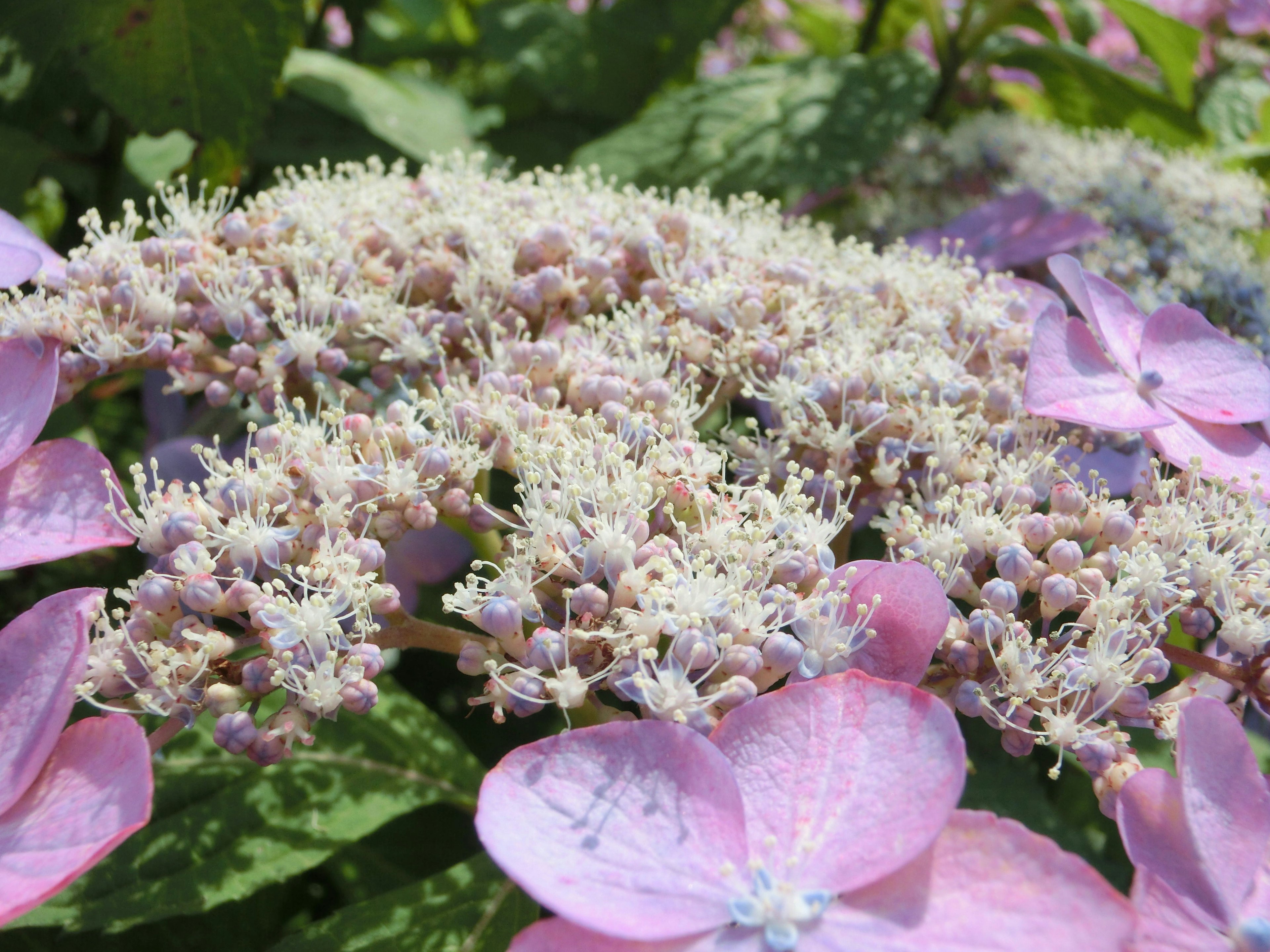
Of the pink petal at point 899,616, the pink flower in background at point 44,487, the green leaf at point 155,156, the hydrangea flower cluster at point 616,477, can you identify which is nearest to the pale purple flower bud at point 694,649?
the hydrangea flower cluster at point 616,477

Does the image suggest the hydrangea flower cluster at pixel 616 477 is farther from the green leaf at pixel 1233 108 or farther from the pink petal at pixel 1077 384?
the green leaf at pixel 1233 108

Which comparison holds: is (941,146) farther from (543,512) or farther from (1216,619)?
(543,512)

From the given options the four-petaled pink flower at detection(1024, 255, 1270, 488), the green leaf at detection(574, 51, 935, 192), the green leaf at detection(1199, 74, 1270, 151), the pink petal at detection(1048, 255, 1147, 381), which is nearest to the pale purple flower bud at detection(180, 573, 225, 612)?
the four-petaled pink flower at detection(1024, 255, 1270, 488)

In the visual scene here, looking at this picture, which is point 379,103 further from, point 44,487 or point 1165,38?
point 1165,38

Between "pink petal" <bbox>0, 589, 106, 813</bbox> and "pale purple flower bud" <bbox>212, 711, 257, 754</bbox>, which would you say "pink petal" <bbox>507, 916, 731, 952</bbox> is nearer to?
"pale purple flower bud" <bbox>212, 711, 257, 754</bbox>

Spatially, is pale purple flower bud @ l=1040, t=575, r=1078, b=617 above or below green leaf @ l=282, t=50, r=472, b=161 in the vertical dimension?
below

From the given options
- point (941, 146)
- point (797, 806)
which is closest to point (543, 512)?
point (797, 806)

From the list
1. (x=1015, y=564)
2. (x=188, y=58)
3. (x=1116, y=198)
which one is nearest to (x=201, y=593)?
(x=1015, y=564)
